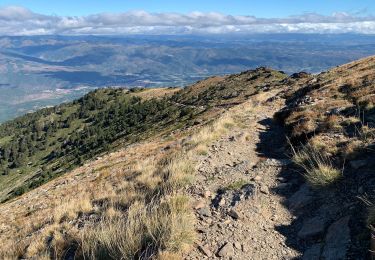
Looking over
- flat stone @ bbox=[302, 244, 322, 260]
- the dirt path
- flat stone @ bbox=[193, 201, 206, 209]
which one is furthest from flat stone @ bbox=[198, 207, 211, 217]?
flat stone @ bbox=[302, 244, 322, 260]

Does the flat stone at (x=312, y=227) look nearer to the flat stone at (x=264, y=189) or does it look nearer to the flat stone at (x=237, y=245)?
the flat stone at (x=237, y=245)

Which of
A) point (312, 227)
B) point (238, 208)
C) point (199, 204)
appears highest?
point (312, 227)

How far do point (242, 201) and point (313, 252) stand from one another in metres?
2.56

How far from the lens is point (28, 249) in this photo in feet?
32.5

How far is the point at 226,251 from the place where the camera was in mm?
8047

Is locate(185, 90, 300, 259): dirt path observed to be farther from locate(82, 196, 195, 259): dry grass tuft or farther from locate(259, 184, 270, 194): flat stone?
locate(82, 196, 195, 259): dry grass tuft

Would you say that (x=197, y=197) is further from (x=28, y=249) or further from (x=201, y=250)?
(x=28, y=249)

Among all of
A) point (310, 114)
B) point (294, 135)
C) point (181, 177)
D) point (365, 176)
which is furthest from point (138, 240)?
point (310, 114)

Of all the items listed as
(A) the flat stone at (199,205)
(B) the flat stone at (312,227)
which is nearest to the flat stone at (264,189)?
(A) the flat stone at (199,205)

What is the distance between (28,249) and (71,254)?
150 cm

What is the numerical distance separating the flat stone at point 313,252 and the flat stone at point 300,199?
5.80 feet

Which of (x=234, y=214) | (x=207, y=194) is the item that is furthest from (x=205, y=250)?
(x=207, y=194)

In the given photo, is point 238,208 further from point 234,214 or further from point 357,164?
point 357,164


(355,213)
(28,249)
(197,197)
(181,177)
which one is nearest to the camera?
Result: (355,213)
